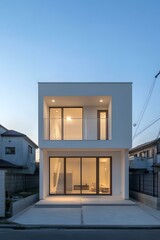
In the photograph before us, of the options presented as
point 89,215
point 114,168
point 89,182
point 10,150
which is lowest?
point 89,215

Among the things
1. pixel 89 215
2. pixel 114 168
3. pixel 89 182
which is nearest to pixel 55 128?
pixel 89 182

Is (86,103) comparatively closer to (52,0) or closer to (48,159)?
(48,159)

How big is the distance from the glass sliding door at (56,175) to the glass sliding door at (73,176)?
14.7 inches

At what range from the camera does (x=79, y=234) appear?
11.0 m

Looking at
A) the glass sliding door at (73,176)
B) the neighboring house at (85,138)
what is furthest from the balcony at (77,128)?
the glass sliding door at (73,176)

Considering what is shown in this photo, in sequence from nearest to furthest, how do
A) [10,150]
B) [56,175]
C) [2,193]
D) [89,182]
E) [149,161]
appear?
1. [2,193]
2. [89,182]
3. [56,175]
4. [149,161]
5. [10,150]

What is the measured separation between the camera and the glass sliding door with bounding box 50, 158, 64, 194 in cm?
2216

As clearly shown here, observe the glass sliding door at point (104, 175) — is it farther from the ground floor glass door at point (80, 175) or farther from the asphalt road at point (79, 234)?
the asphalt road at point (79, 234)

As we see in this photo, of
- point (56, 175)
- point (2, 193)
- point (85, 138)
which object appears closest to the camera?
point (2, 193)

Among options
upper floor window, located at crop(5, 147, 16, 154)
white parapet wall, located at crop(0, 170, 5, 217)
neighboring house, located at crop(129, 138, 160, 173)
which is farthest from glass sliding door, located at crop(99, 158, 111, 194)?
upper floor window, located at crop(5, 147, 16, 154)

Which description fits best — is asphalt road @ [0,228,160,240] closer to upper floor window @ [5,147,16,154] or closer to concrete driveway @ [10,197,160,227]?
concrete driveway @ [10,197,160,227]

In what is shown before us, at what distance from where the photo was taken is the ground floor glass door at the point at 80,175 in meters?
22.1

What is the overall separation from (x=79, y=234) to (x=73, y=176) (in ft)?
36.8

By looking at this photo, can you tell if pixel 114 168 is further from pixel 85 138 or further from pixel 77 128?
pixel 77 128
